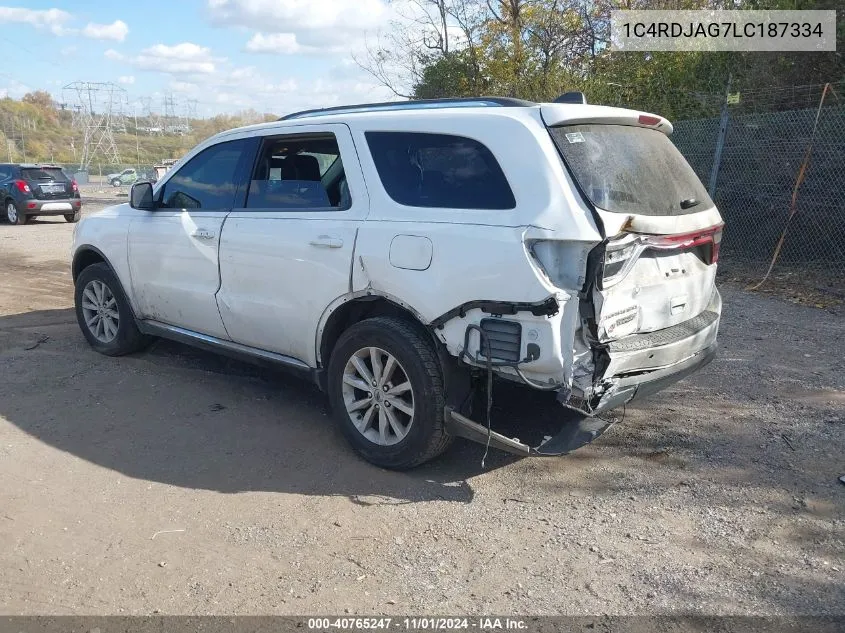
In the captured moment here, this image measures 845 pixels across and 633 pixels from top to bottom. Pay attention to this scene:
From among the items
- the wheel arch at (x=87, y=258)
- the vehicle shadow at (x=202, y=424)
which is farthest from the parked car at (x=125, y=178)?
the vehicle shadow at (x=202, y=424)

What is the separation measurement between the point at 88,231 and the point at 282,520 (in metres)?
3.63

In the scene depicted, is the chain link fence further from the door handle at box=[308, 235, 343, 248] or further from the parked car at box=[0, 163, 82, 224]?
the parked car at box=[0, 163, 82, 224]

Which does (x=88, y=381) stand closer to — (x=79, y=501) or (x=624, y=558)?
(x=79, y=501)

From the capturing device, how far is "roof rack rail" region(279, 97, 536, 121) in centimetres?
380

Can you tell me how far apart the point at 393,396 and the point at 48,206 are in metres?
17.7

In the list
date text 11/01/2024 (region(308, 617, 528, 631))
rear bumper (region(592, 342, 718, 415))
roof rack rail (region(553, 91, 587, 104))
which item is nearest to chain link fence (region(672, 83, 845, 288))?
rear bumper (region(592, 342, 718, 415))

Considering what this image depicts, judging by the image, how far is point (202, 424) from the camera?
182 inches

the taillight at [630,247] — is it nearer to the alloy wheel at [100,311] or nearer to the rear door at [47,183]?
the alloy wheel at [100,311]

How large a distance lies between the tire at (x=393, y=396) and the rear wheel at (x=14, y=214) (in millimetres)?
17547

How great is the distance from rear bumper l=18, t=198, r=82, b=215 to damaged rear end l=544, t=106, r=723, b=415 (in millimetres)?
18106

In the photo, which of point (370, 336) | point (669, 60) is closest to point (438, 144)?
point (370, 336)

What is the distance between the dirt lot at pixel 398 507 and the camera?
293 centimetres

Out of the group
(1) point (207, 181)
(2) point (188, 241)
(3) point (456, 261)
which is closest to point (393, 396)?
(3) point (456, 261)

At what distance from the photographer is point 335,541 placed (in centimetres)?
331
